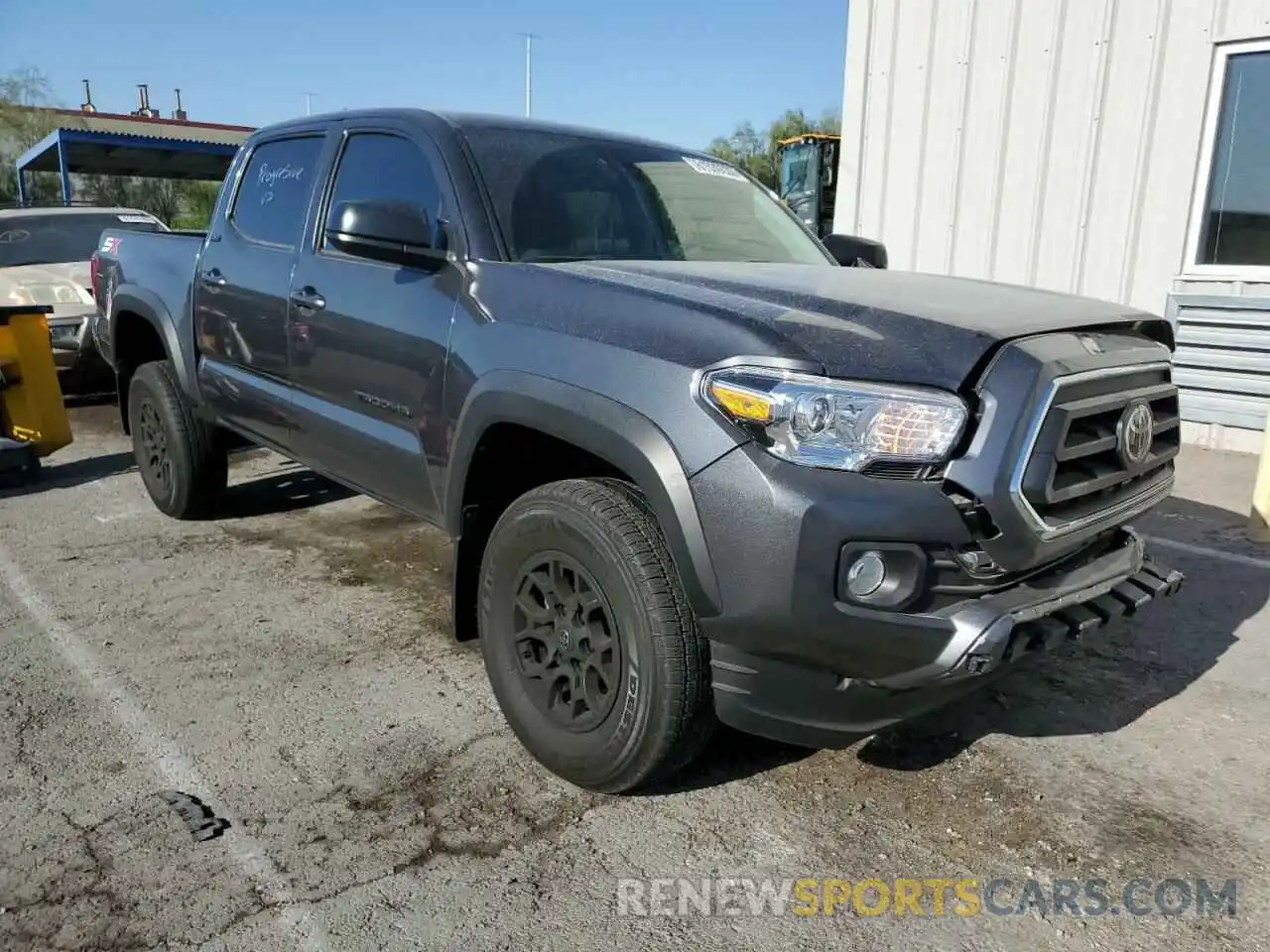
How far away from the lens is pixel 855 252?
14.3ft

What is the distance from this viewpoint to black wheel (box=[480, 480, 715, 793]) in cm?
242

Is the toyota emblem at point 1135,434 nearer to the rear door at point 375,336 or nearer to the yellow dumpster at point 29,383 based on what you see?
the rear door at point 375,336

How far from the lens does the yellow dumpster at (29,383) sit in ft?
19.9

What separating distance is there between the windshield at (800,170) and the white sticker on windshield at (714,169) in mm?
10760

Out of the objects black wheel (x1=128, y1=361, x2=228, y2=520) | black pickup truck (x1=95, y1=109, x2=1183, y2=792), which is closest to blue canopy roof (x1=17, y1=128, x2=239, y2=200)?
black wheel (x1=128, y1=361, x2=228, y2=520)

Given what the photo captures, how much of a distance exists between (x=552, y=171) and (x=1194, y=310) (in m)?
5.95

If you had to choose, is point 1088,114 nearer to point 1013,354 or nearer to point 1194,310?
point 1194,310

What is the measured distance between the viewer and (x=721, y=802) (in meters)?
2.72

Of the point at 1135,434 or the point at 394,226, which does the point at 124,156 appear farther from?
the point at 1135,434

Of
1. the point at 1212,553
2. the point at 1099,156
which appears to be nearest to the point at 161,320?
the point at 1212,553

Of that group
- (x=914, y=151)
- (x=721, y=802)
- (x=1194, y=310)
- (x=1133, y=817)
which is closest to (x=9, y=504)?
(x=721, y=802)

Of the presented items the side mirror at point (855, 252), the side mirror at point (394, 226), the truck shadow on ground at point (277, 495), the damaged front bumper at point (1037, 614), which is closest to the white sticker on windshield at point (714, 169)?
the side mirror at point (855, 252)

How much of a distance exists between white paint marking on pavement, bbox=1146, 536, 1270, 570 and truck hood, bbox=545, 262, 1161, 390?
255cm

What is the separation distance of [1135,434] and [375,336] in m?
2.38
